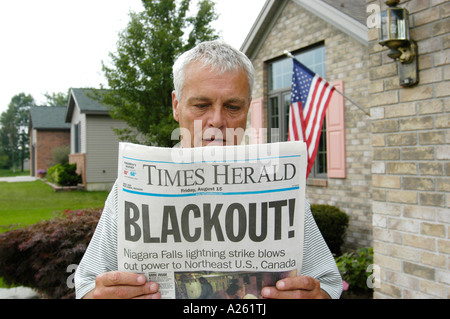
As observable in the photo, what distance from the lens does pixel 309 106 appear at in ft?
15.6

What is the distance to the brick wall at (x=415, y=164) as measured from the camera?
275 centimetres

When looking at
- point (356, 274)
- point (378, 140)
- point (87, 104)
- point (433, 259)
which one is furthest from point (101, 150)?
point (433, 259)

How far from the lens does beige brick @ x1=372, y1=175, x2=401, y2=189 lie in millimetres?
3082

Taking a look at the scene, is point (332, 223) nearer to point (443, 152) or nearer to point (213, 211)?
point (443, 152)

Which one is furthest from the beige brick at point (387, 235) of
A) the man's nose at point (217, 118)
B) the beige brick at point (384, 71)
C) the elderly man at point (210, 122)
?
the man's nose at point (217, 118)

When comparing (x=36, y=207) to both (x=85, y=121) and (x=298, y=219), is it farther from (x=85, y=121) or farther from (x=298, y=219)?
(x=298, y=219)

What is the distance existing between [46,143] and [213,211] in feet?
104

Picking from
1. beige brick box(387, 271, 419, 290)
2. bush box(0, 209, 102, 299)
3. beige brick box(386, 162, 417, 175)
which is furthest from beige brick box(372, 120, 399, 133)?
bush box(0, 209, 102, 299)

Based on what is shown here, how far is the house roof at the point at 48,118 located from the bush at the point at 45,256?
27012 mm

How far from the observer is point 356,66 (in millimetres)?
6297

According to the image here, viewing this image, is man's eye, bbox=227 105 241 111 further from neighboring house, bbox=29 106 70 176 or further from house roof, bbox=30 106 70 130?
house roof, bbox=30 106 70 130
